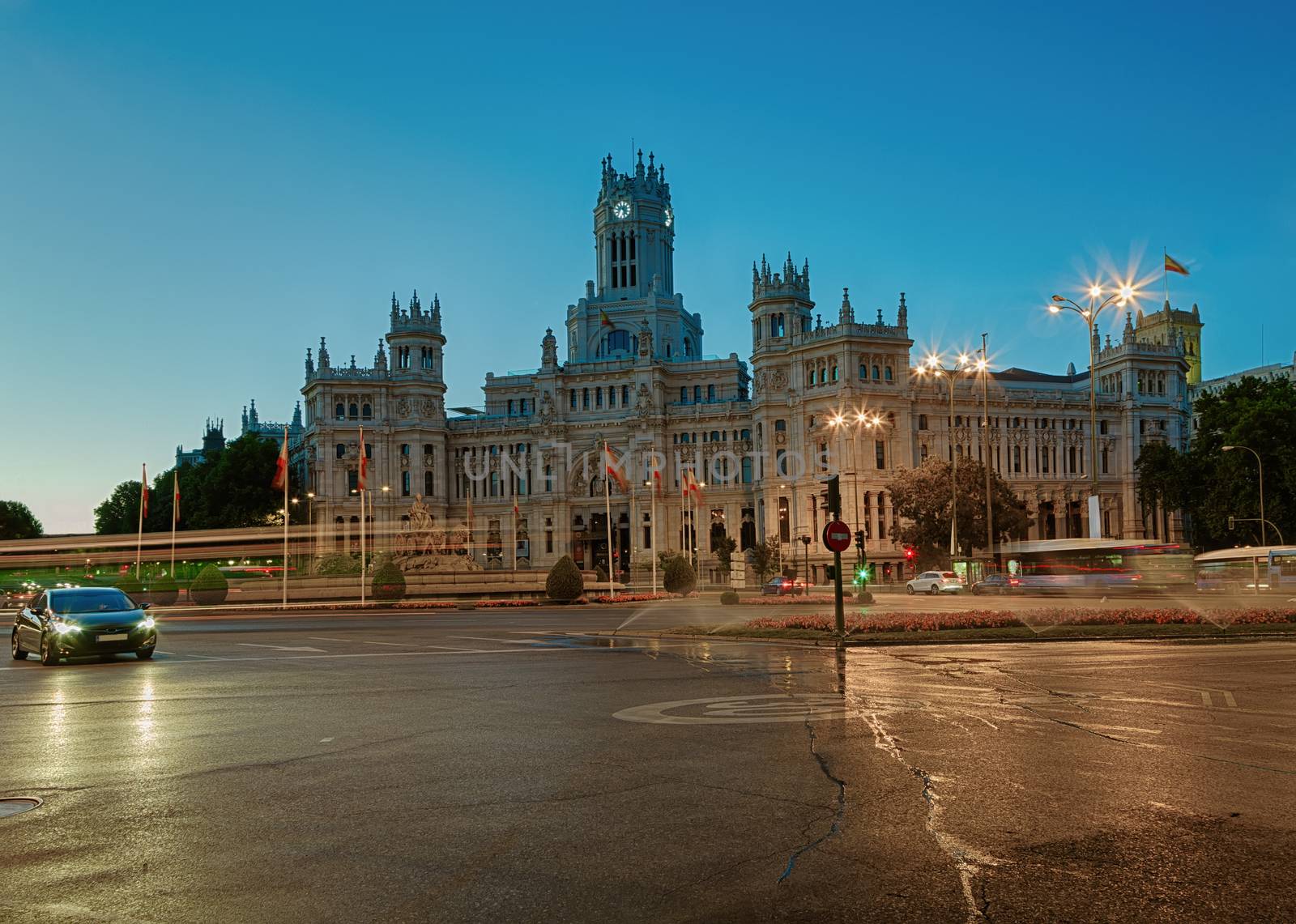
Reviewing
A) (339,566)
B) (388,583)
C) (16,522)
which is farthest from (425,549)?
(16,522)

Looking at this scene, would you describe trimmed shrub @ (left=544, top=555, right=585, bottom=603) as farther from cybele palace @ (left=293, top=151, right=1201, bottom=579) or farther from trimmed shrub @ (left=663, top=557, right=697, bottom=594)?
cybele palace @ (left=293, top=151, right=1201, bottom=579)

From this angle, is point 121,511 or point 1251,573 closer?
point 1251,573

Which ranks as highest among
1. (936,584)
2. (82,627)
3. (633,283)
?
(633,283)

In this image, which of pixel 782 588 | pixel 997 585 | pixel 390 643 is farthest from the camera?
pixel 782 588

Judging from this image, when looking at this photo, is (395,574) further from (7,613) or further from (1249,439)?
(1249,439)

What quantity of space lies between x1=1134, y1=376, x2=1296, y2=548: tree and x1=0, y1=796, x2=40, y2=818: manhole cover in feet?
232

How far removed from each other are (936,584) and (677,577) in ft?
46.1

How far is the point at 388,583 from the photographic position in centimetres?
5594

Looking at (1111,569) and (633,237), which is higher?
(633,237)

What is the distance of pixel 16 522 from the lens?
128 meters

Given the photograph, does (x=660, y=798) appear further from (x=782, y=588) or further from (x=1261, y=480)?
(x=1261, y=480)

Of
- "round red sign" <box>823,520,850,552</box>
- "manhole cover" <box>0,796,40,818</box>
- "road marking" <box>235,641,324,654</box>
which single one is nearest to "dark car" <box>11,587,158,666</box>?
"road marking" <box>235,641,324,654</box>

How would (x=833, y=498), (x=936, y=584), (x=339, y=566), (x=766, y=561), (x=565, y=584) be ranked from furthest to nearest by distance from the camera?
(x=766, y=561)
(x=339, y=566)
(x=936, y=584)
(x=565, y=584)
(x=833, y=498)

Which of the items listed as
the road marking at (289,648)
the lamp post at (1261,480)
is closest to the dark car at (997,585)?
the lamp post at (1261,480)
